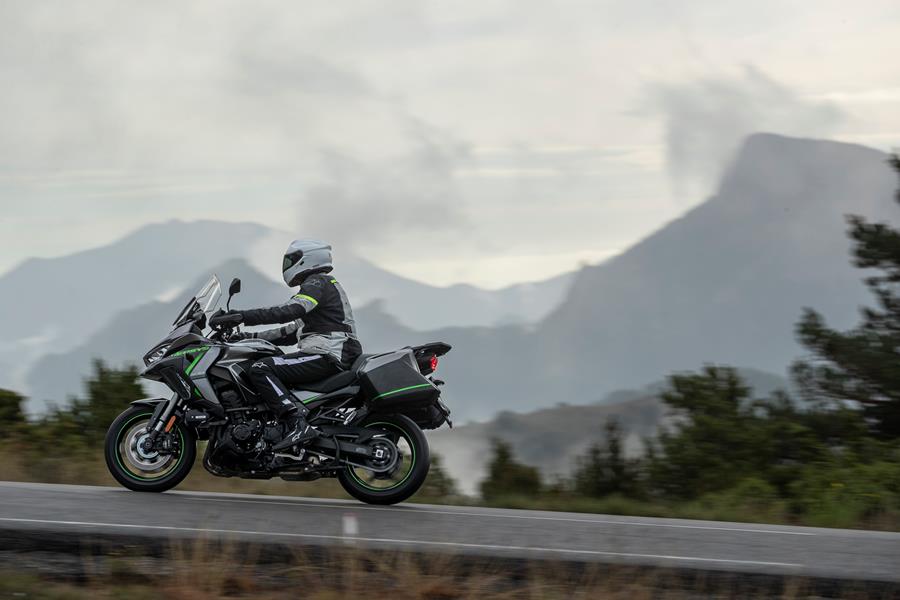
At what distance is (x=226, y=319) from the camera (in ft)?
33.2

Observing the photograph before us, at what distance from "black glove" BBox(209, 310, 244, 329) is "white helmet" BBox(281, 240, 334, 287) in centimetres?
58

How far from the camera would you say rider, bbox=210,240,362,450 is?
10.1m

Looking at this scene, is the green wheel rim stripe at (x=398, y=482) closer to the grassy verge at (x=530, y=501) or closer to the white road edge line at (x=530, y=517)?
the white road edge line at (x=530, y=517)

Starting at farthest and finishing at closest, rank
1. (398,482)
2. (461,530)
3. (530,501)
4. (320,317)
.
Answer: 1. (530,501)
2. (320,317)
3. (398,482)
4. (461,530)

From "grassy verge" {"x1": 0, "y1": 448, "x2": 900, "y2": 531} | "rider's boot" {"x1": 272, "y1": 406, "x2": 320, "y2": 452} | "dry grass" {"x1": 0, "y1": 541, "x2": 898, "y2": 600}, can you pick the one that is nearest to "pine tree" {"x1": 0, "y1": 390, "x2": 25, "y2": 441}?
"grassy verge" {"x1": 0, "y1": 448, "x2": 900, "y2": 531}

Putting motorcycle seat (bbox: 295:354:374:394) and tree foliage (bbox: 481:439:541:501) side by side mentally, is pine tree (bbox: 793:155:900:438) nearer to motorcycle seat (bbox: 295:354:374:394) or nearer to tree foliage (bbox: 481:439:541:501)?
tree foliage (bbox: 481:439:541:501)

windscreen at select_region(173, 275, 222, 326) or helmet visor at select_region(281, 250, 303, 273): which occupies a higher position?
helmet visor at select_region(281, 250, 303, 273)

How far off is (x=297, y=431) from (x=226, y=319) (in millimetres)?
1072

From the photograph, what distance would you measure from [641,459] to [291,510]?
27.7 ft

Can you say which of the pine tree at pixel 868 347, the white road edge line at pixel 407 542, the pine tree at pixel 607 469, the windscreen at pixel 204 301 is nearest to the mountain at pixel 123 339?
the windscreen at pixel 204 301

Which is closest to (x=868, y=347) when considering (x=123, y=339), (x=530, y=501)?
(x=530, y=501)

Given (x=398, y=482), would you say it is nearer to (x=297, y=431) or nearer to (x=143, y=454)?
(x=297, y=431)

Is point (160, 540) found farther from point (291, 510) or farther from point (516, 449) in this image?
point (516, 449)

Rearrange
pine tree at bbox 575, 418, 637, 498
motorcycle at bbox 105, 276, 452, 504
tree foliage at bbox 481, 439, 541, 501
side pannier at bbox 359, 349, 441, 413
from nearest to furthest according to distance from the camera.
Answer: side pannier at bbox 359, 349, 441, 413, motorcycle at bbox 105, 276, 452, 504, tree foliage at bbox 481, 439, 541, 501, pine tree at bbox 575, 418, 637, 498
